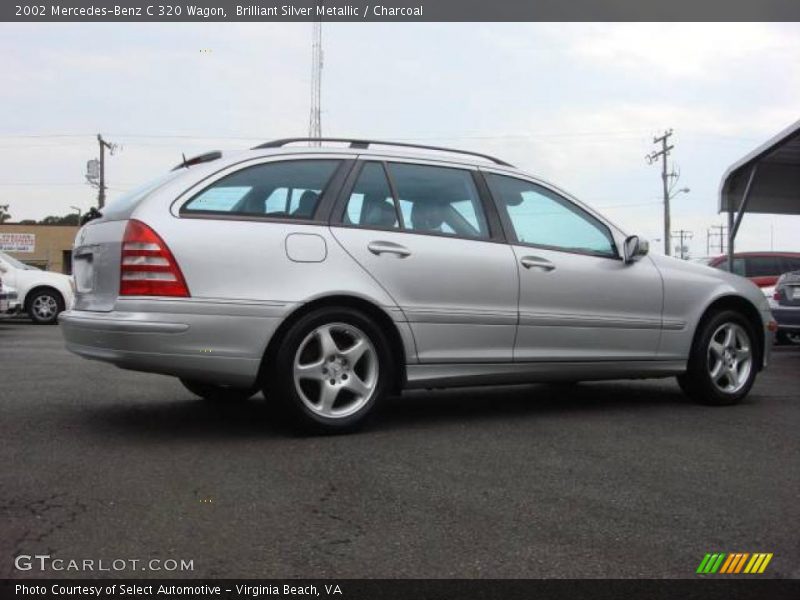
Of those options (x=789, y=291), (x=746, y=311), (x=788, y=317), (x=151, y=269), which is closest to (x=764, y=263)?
(x=789, y=291)

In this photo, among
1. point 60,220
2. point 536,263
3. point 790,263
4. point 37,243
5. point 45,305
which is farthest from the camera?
point 60,220

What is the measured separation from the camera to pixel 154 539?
2.86 meters

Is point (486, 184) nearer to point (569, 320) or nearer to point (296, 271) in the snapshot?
point (569, 320)

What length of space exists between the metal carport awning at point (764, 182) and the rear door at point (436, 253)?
8.04 m

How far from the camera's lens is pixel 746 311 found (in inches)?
245

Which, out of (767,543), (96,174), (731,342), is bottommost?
(767,543)

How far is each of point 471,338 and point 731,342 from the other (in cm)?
232

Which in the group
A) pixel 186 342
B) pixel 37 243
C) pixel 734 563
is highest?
pixel 37 243

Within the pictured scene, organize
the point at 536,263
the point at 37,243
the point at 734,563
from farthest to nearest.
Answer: the point at 37,243, the point at 536,263, the point at 734,563

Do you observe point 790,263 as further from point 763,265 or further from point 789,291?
point 789,291

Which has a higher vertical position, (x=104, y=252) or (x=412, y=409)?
(x=104, y=252)

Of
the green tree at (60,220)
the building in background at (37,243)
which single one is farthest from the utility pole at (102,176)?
the green tree at (60,220)

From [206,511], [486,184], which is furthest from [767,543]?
[486,184]

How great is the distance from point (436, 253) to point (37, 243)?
149ft
